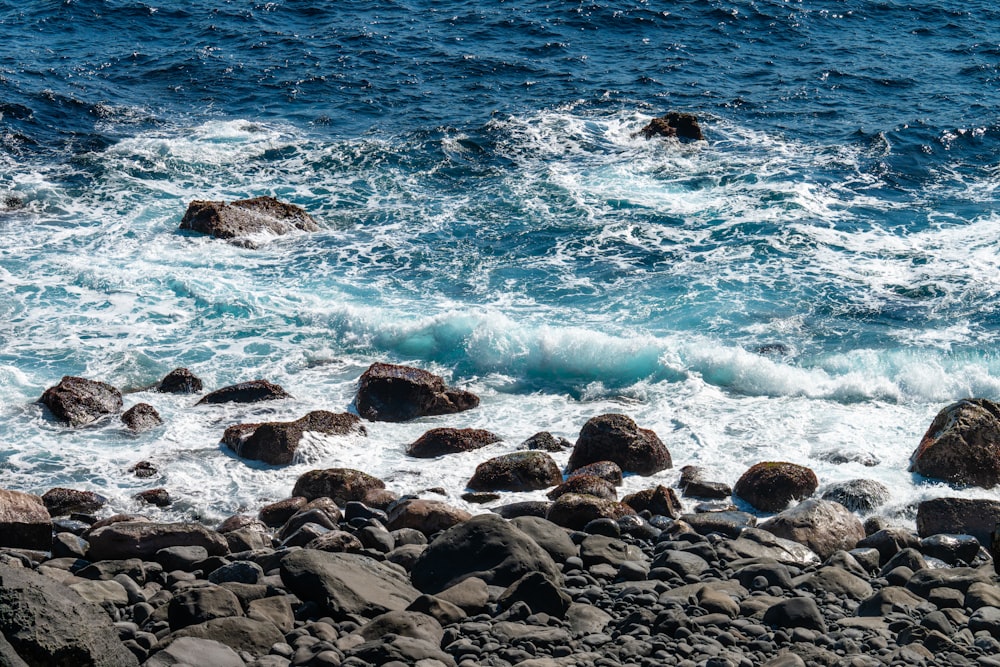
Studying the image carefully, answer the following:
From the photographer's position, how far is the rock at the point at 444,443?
12.6m

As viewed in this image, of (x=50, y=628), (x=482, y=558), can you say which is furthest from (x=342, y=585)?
(x=50, y=628)

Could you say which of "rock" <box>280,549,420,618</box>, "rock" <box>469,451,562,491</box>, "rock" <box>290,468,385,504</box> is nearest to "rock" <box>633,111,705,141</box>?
"rock" <box>469,451,562,491</box>

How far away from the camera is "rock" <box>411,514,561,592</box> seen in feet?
27.2

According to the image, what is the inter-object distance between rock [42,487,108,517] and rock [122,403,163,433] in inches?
76.0

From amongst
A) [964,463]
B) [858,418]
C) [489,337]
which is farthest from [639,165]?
[964,463]

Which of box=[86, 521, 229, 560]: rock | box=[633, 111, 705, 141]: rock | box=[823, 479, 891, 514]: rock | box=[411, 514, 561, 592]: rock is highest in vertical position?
box=[633, 111, 705, 141]: rock

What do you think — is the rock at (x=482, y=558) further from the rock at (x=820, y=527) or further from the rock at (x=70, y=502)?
the rock at (x=70, y=502)

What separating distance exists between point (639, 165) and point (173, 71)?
1405 cm

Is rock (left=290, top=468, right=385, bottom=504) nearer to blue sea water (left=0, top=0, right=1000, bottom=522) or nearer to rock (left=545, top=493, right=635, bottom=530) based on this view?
blue sea water (left=0, top=0, right=1000, bottom=522)

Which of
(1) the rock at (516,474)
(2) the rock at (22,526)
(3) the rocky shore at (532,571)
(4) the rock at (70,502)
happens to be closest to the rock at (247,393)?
(3) the rocky shore at (532,571)

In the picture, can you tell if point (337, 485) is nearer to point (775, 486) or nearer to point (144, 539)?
point (144, 539)

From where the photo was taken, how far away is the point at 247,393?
45.9ft

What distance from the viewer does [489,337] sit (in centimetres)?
1581

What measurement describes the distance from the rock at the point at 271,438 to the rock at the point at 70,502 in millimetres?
1748
